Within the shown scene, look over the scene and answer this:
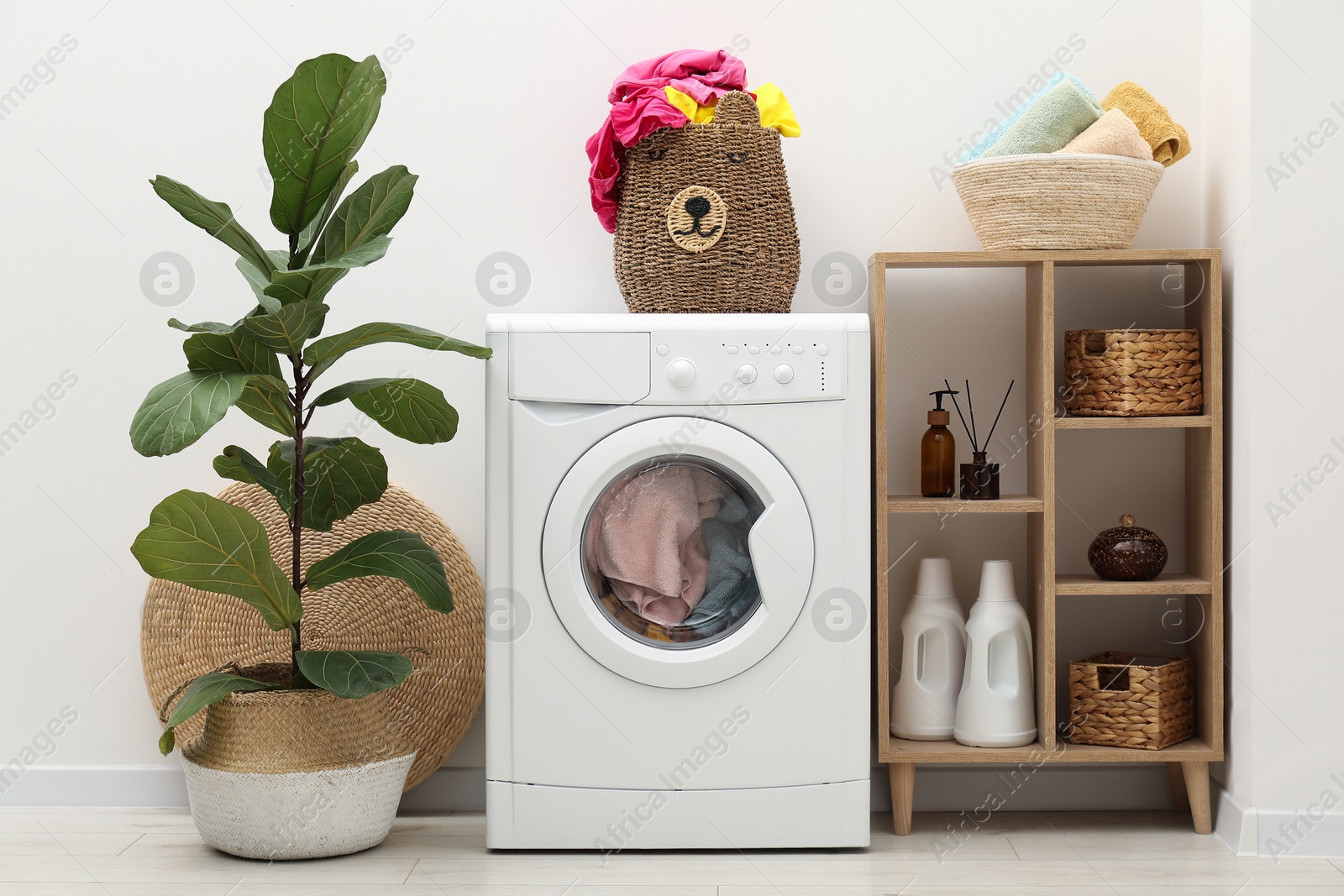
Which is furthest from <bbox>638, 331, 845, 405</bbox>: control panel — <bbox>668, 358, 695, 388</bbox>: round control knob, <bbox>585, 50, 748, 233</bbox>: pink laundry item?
<bbox>585, 50, 748, 233</bbox>: pink laundry item

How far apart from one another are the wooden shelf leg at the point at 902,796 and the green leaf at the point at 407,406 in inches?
38.1

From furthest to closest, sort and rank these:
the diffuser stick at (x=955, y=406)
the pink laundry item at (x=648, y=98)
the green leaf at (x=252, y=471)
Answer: the diffuser stick at (x=955, y=406) < the pink laundry item at (x=648, y=98) < the green leaf at (x=252, y=471)

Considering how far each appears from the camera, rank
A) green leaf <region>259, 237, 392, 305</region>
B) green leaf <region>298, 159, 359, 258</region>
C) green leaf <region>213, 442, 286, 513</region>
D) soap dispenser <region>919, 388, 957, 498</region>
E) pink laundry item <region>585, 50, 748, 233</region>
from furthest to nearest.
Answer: soap dispenser <region>919, 388, 957, 498</region>, pink laundry item <region>585, 50, 748, 233</region>, green leaf <region>213, 442, 286, 513</region>, green leaf <region>298, 159, 359, 258</region>, green leaf <region>259, 237, 392, 305</region>

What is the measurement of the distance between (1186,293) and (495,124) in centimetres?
136

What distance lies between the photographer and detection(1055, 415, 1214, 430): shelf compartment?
1854mm

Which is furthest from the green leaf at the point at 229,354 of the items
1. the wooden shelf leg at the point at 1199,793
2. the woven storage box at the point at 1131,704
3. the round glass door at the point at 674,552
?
the wooden shelf leg at the point at 1199,793

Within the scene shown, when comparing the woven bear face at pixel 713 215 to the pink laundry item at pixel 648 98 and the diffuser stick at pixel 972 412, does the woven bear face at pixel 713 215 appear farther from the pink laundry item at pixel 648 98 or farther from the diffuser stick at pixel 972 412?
the diffuser stick at pixel 972 412

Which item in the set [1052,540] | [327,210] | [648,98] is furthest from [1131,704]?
[327,210]

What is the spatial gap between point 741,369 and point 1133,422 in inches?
27.4

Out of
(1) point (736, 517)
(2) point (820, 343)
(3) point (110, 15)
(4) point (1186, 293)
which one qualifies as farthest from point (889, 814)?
(3) point (110, 15)

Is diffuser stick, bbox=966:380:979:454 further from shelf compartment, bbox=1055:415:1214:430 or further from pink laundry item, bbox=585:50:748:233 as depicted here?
pink laundry item, bbox=585:50:748:233

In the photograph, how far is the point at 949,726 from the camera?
1931 mm

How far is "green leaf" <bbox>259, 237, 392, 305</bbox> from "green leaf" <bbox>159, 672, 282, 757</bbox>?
0.60 meters

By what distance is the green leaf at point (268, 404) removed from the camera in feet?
5.41
